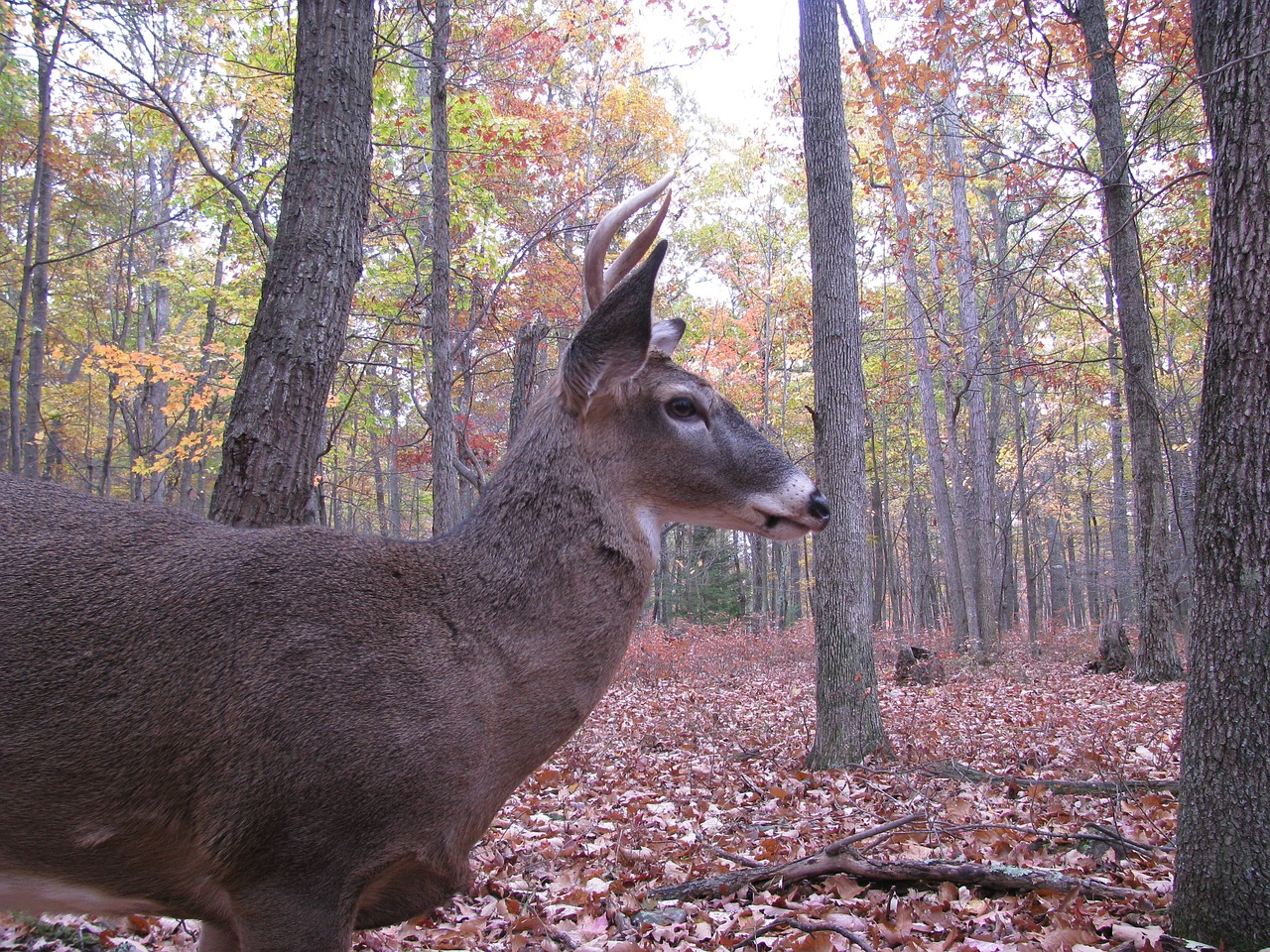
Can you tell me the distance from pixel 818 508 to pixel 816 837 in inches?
135

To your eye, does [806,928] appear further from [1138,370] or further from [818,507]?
[1138,370]

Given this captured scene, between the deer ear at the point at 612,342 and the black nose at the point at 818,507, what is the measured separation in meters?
0.89

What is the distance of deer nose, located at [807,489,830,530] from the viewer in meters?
3.20

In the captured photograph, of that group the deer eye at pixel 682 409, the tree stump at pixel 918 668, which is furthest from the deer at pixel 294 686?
the tree stump at pixel 918 668

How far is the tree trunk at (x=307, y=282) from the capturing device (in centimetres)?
435

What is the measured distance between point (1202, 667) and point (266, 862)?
149 inches

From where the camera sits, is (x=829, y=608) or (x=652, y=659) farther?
(x=652, y=659)

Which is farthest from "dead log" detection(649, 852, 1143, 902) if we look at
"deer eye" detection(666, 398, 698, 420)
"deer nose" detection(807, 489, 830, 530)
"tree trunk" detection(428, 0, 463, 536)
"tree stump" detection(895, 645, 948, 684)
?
"tree stump" detection(895, 645, 948, 684)

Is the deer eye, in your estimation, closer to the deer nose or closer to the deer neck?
the deer neck

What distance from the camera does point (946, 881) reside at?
4188mm

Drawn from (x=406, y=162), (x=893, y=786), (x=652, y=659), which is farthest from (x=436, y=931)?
(x=652, y=659)

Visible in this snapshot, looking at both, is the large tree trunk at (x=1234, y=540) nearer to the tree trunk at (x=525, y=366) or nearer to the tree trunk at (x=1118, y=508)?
the tree trunk at (x=525, y=366)

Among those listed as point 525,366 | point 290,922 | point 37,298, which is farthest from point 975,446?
point 290,922

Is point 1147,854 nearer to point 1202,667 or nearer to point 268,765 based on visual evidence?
point 1202,667
